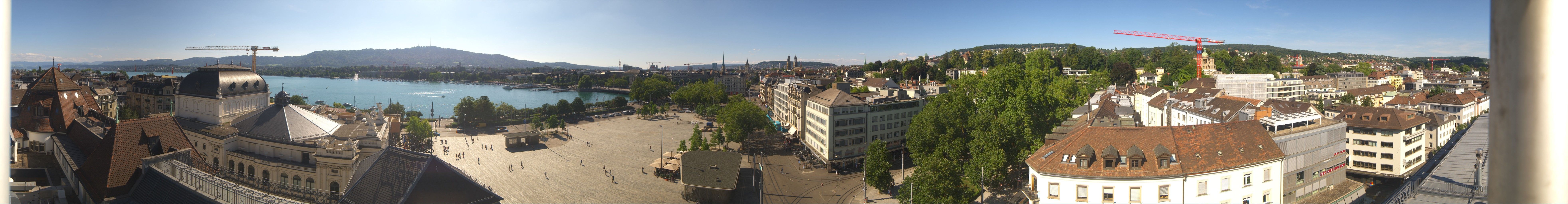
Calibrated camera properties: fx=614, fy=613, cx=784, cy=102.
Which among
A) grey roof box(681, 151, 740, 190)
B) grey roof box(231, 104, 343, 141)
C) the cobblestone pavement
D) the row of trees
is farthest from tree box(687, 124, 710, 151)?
grey roof box(231, 104, 343, 141)

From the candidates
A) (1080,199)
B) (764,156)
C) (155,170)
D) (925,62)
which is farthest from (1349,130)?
(925,62)

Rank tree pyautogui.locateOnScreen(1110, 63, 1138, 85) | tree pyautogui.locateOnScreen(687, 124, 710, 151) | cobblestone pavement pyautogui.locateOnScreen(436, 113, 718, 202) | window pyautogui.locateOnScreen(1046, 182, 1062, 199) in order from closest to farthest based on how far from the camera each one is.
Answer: window pyautogui.locateOnScreen(1046, 182, 1062, 199) → cobblestone pavement pyautogui.locateOnScreen(436, 113, 718, 202) → tree pyautogui.locateOnScreen(687, 124, 710, 151) → tree pyautogui.locateOnScreen(1110, 63, 1138, 85)

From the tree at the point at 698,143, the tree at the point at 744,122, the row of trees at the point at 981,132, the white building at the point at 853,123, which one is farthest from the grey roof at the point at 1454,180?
the tree at the point at 744,122

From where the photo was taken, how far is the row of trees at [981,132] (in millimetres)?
9469

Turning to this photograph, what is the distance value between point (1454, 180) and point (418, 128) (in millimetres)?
11279

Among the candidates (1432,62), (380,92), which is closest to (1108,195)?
(380,92)

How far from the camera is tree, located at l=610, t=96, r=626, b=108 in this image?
29.8m

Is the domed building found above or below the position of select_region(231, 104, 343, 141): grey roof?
above

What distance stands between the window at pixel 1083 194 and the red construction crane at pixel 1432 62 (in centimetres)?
3434

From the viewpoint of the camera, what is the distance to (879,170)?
37.1 feet

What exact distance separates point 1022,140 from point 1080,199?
4237 mm

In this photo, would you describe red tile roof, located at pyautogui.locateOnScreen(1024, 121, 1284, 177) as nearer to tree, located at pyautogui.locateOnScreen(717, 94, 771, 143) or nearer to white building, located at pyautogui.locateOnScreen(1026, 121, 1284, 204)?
white building, located at pyautogui.locateOnScreen(1026, 121, 1284, 204)

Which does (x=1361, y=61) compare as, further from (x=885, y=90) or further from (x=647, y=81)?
(x=647, y=81)

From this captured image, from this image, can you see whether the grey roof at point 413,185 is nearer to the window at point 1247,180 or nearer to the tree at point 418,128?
the tree at point 418,128
